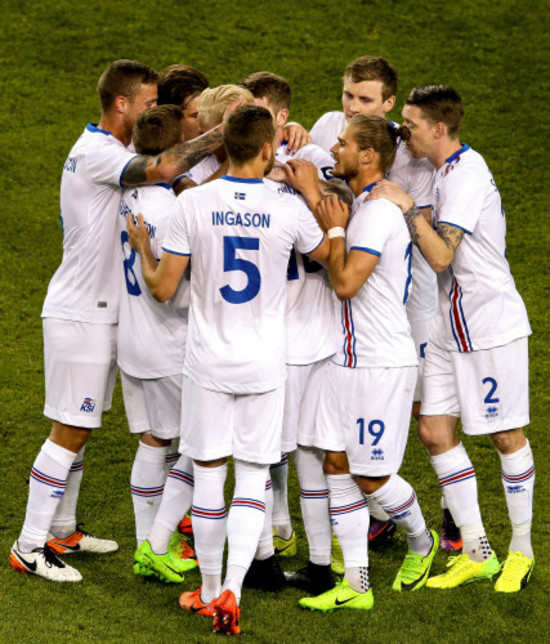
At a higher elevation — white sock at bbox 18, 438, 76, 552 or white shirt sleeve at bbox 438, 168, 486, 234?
white shirt sleeve at bbox 438, 168, 486, 234

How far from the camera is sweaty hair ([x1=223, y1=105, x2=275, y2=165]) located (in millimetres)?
4551

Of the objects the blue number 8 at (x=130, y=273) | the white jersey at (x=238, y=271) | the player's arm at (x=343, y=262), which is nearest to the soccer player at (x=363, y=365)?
the player's arm at (x=343, y=262)

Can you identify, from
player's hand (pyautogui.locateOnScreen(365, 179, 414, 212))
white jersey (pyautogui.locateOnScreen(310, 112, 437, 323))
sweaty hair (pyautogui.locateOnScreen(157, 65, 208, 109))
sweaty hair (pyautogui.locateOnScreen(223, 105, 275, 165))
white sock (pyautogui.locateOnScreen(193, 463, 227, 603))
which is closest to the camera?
sweaty hair (pyautogui.locateOnScreen(223, 105, 275, 165))

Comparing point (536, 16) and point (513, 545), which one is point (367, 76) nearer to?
point (513, 545)

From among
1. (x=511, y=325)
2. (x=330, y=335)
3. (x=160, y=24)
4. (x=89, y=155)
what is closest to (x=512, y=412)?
(x=511, y=325)

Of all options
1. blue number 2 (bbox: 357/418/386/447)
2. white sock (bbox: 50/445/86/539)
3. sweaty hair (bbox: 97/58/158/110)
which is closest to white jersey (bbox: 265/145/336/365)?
blue number 2 (bbox: 357/418/386/447)

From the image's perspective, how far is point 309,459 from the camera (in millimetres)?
5234

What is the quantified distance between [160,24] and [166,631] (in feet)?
37.8

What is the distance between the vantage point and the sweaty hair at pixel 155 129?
199 inches

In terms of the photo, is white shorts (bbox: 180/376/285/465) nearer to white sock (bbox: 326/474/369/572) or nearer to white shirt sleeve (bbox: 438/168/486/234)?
white sock (bbox: 326/474/369/572)

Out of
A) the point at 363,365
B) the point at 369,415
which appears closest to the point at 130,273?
the point at 363,365

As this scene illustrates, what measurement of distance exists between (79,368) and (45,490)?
24.3 inches

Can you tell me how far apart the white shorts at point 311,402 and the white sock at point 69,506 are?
1.26 metres

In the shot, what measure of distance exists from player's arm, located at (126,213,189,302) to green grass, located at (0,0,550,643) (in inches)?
58.1
